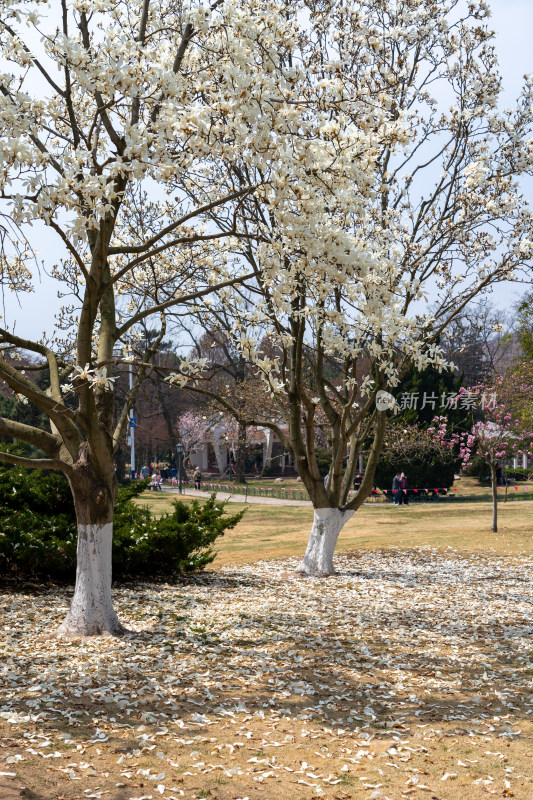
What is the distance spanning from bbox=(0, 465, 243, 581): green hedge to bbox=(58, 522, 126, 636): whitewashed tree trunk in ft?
7.97

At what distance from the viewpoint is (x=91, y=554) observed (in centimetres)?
800

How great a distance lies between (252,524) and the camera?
26.6m

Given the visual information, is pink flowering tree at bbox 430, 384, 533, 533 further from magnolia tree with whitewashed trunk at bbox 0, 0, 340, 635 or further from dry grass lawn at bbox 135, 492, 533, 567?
magnolia tree with whitewashed trunk at bbox 0, 0, 340, 635

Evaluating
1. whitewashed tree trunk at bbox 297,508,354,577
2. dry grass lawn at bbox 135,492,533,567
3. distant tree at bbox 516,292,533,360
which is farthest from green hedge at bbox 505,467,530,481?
whitewashed tree trunk at bbox 297,508,354,577

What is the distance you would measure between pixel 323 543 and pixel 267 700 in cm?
711

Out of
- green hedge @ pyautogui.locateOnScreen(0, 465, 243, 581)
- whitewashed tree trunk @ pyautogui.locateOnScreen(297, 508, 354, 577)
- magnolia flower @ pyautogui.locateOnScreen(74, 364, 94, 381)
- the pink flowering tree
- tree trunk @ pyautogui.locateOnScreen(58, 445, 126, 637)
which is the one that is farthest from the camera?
the pink flowering tree

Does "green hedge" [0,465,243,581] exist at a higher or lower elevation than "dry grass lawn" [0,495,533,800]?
higher

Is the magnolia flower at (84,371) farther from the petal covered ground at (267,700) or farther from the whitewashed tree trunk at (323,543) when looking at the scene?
the whitewashed tree trunk at (323,543)

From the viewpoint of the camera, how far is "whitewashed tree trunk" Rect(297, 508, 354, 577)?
13320mm

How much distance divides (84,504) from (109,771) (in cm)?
357

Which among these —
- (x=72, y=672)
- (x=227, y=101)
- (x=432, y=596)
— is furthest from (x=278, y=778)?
(x=432, y=596)

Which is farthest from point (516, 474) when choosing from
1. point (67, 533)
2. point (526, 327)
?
point (67, 533)

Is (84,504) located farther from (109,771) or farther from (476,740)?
(476,740)

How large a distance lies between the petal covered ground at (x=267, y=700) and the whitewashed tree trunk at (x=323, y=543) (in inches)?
90.9
